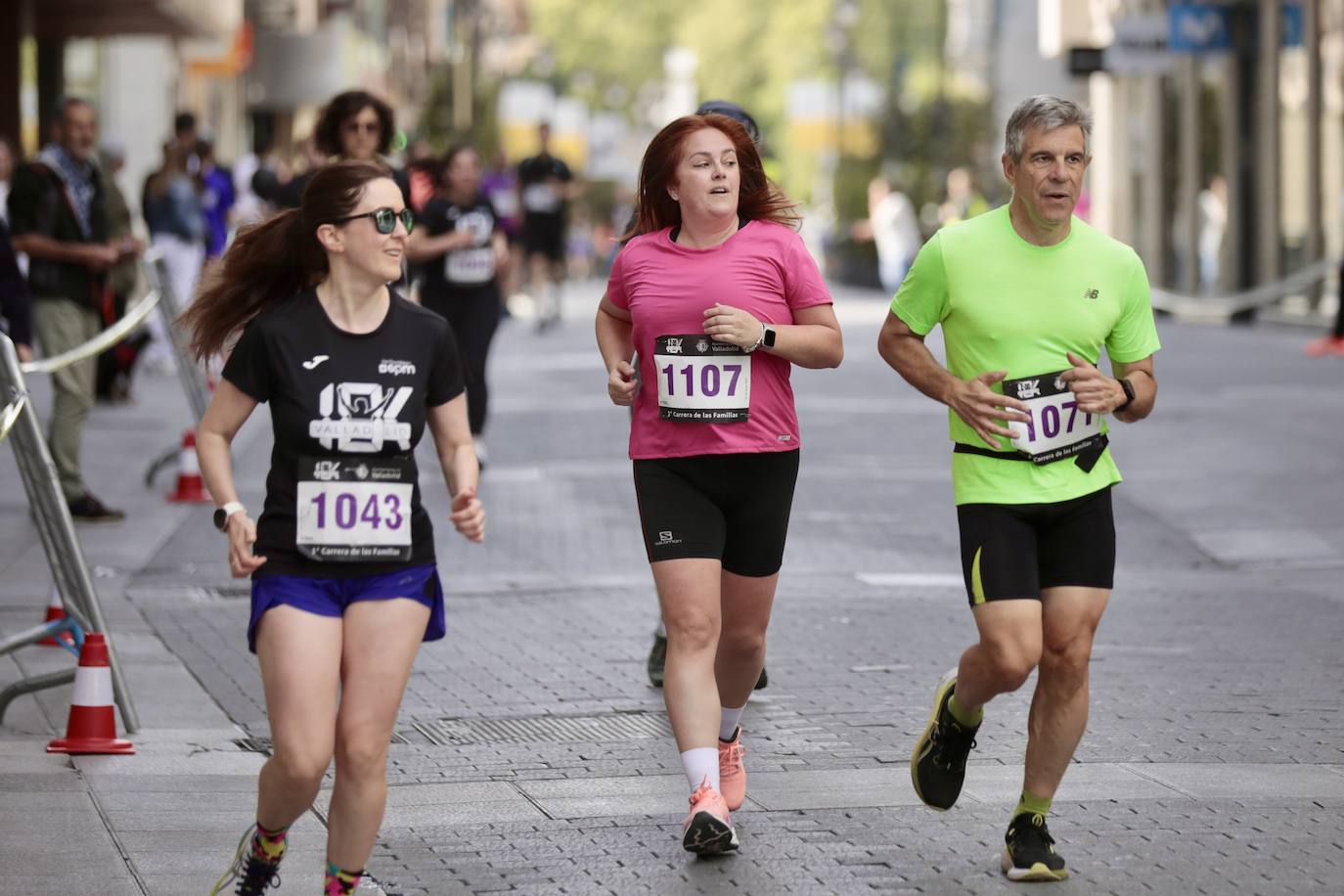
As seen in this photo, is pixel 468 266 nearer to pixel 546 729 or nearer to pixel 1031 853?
pixel 546 729

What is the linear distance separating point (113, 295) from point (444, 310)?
2.80 m

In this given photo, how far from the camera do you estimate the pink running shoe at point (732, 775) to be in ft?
19.7

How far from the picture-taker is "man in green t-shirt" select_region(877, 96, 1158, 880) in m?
5.39

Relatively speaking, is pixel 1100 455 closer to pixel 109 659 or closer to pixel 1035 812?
pixel 1035 812

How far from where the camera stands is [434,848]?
19.0 feet

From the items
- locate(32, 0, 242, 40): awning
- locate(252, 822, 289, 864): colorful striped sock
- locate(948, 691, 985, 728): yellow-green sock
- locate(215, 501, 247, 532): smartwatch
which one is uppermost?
locate(32, 0, 242, 40): awning

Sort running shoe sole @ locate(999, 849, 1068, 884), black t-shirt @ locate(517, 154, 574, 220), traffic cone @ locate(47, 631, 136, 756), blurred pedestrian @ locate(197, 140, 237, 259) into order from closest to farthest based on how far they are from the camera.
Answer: running shoe sole @ locate(999, 849, 1068, 884) < traffic cone @ locate(47, 631, 136, 756) < blurred pedestrian @ locate(197, 140, 237, 259) < black t-shirt @ locate(517, 154, 574, 220)

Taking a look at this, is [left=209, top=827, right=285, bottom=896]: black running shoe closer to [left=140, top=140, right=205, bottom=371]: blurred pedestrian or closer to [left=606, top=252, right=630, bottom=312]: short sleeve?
[left=606, top=252, right=630, bottom=312]: short sleeve

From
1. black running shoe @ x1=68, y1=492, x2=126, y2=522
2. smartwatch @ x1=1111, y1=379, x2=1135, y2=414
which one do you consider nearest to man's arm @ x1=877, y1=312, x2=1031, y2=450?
smartwatch @ x1=1111, y1=379, x2=1135, y2=414

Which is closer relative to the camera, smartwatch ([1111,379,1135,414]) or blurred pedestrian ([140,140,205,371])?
smartwatch ([1111,379,1135,414])

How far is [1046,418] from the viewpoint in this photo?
541 centimetres

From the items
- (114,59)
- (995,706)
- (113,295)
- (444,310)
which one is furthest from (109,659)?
(114,59)

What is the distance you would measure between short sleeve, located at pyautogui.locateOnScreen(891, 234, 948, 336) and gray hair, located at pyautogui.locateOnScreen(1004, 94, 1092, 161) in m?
0.28

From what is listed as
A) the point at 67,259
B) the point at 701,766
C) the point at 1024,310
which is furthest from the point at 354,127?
the point at 1024,310
